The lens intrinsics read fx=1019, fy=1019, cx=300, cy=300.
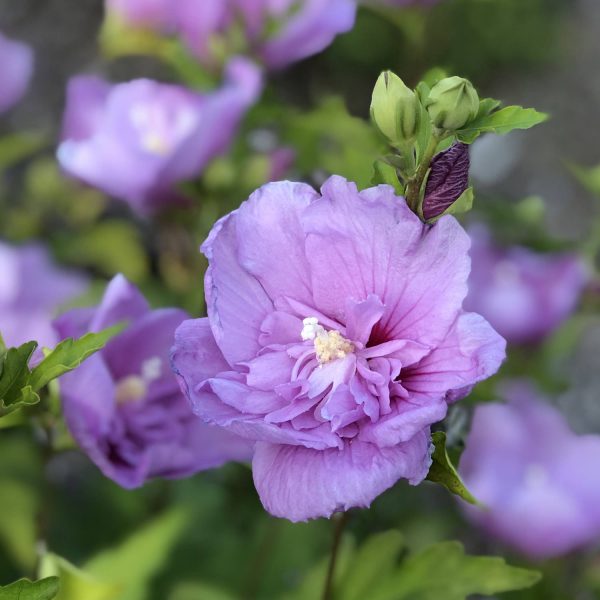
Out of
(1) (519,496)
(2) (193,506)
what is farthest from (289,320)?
(2) (193,506)

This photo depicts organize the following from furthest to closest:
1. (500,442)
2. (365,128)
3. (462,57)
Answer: (462,57), (500,442), (365,128)

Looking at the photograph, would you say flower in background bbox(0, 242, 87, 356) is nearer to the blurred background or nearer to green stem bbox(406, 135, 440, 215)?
the blurred background

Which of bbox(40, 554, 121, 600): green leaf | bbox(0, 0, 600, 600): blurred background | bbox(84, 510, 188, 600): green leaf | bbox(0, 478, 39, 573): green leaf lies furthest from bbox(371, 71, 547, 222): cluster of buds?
bbox(0, 478, 39, 573): green leaf

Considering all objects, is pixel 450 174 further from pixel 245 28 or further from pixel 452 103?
pixel 245 28

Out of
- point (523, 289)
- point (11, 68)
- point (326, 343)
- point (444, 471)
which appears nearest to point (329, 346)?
point (326, 343)

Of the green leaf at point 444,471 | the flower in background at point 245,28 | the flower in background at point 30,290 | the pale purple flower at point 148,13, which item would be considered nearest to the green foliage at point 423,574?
the green leaf at point 444,471

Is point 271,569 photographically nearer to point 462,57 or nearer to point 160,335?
point 160,335

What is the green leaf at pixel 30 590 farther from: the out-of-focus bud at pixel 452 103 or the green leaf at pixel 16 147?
the green leaf at pixel 16 147
